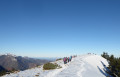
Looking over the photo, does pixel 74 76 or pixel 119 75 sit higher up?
pixel 74 76

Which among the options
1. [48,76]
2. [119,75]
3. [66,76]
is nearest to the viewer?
[66,76]

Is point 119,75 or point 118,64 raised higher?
point 118,64

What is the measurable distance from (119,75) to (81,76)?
1279 cm

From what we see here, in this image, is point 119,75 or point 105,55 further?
point 105,55

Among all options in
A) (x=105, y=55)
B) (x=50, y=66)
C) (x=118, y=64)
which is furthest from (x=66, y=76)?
(x=105, y=55)

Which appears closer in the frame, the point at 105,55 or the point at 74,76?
the point at 74,76

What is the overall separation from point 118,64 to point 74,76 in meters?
15.7

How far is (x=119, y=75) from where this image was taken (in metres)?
23.0

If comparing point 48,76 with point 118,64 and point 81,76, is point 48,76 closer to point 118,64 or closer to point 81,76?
point 81,76

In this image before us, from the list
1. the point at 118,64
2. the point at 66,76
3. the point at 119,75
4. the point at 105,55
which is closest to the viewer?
the point at 66,76

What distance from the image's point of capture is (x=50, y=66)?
23109 millimetres

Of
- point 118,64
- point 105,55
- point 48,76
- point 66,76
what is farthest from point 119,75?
point 105,55

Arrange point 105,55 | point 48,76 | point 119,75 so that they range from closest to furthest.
Answer: 1. point 48,76
2. point 119,75
3. point 105,55

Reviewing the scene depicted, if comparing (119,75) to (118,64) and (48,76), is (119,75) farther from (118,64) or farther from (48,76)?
A: (48,76)
